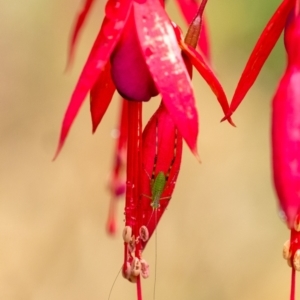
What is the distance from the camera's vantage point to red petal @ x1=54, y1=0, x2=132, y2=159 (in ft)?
1.16

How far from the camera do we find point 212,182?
0.85m

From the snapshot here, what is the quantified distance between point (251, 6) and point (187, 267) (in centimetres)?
45

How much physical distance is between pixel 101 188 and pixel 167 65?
1.63 ft

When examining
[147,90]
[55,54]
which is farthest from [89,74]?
[55,54]

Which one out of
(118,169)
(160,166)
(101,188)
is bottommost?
(101,188)

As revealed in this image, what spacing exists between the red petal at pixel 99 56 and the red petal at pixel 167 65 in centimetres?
1

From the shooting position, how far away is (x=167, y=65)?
13.7 inches

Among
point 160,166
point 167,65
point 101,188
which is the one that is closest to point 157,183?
point 160,166

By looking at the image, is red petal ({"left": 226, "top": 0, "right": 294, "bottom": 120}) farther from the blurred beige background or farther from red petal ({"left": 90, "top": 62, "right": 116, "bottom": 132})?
the blurred beige background

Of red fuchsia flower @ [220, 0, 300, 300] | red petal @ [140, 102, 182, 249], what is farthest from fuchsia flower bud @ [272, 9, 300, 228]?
red petal @ [140, 102, 182, 249]

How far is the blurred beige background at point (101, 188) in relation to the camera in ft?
2.56

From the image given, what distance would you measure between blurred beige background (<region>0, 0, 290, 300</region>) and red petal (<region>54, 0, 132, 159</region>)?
41 cm

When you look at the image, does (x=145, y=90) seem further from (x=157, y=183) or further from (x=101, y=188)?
(x=101, y=188)

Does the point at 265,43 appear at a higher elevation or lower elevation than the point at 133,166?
higher
